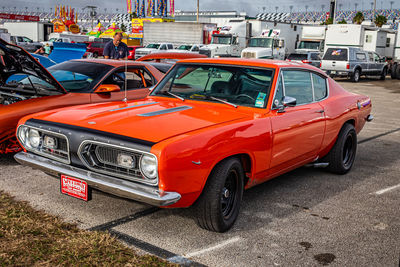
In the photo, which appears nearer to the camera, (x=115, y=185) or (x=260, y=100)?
(x=115, y=185)

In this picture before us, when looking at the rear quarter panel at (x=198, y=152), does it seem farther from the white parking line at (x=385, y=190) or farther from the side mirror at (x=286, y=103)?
the white parking line at (x=385, y=190)

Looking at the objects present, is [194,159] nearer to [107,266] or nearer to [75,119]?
[107,266]

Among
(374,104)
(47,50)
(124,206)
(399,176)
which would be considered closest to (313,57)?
(374,104)

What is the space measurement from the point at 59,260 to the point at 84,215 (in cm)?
92

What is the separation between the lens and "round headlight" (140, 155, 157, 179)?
10.6ft

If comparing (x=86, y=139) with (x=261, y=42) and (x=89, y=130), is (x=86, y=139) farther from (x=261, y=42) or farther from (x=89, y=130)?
(x=261, y=42)

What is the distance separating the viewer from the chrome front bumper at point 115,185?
3.18 metres

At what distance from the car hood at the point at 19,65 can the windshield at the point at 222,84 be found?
1765 mm

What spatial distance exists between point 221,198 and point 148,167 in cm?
69

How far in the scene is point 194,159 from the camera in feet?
10.8

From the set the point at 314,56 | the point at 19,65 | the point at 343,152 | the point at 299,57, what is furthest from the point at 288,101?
the point at 314,56

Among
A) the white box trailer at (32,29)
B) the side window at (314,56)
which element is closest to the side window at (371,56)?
the side window at (314,56)

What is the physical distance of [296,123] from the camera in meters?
4.52

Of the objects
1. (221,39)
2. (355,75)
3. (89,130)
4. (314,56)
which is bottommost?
(355,75)
